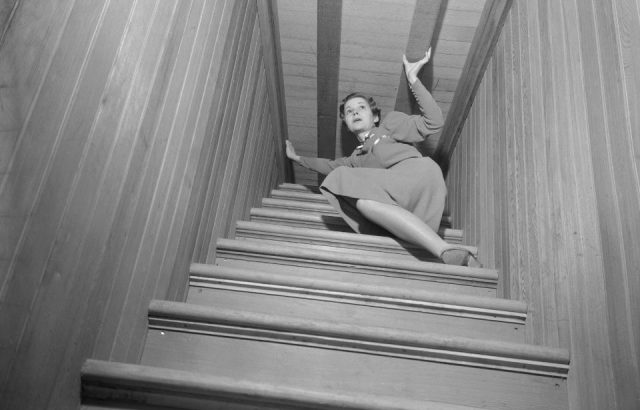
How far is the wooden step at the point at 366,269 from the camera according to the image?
6.07ft

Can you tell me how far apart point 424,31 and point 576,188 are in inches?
56.5

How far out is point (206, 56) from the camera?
1.73m

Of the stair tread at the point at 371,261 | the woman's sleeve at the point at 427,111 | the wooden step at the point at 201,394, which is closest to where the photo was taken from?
the wooden step at the point at 201,394

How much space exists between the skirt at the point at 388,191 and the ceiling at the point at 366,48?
69 cm

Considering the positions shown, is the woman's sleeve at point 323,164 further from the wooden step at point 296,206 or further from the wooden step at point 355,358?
the wooden step at point 355,358

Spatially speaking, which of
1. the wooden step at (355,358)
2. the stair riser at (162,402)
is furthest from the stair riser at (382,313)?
the stair riser at (162,402)

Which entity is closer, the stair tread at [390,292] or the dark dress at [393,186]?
the stair tread at [390,292]

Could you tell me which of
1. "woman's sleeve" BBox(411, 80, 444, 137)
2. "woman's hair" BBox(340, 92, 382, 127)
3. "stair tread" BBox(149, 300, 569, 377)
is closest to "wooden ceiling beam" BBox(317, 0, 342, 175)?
"woman's hair" BBox(340, 92, 382, 127)

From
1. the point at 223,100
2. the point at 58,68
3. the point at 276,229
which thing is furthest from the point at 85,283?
the point at 276,229

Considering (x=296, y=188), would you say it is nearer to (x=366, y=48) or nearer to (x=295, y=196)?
(x=295, y=196)

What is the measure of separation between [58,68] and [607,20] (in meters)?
1.23

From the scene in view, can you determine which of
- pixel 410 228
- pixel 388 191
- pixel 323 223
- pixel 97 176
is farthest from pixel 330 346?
pixel 323 223

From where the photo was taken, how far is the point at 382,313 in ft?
5.22

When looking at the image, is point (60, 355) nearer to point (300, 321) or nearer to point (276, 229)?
point (300, 321)
